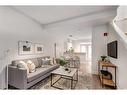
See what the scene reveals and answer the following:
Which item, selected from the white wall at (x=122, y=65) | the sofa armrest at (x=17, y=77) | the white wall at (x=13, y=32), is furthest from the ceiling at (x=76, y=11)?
the sofa armrest at (x=17, y=77)

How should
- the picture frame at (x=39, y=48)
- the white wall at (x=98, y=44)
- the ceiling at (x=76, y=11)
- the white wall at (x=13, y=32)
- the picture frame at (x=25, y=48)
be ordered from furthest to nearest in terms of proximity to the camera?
the white wall at (x=98, y=44) < the picture frame at (x=39, y=48) < the picture frame at (x=25, y=48) < the ceiling at (x=76, y=11) < the white wall at (x=13, y=32)

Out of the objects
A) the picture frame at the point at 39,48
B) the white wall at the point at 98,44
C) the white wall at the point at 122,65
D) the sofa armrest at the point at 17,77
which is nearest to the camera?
the white wall at the point at 122,65

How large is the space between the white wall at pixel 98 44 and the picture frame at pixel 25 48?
267cm

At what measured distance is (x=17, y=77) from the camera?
2.38 meters

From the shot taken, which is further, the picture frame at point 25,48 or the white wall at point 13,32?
the picture frame at point 25,48

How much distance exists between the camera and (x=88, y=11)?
3.04 metres

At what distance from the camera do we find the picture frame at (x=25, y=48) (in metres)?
3.17

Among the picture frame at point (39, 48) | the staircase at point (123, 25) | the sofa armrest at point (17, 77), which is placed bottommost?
the sofa armrest at point (17, 77)

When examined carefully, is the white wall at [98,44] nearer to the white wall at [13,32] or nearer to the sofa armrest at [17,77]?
the white wall at [13,32]

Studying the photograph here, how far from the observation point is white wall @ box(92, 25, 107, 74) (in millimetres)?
4277

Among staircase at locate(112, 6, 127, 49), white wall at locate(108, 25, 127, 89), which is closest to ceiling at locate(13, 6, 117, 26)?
staircase at locate(112, 6, 127, 49)
